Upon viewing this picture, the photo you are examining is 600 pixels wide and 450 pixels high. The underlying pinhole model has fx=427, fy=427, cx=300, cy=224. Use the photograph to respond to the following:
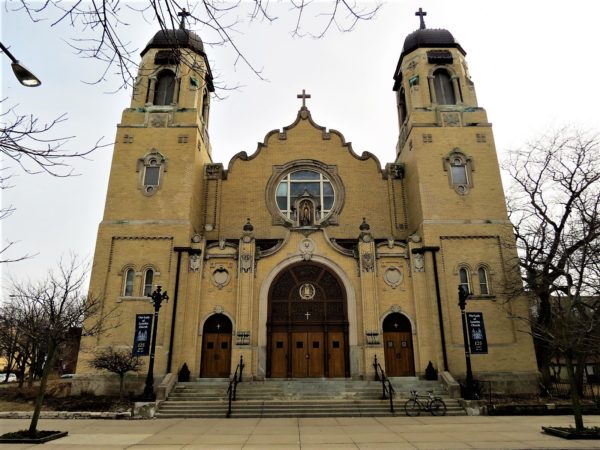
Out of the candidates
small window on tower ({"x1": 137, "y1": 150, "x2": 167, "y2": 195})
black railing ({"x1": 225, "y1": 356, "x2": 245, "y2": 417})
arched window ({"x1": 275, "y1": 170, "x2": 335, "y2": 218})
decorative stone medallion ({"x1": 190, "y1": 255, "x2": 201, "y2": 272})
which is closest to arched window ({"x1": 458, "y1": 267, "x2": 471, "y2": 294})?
arched window ({"x1": 275, "y1": 170, "x2": 335, "y2": 218})

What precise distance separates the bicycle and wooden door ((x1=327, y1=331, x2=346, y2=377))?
403 centimetres

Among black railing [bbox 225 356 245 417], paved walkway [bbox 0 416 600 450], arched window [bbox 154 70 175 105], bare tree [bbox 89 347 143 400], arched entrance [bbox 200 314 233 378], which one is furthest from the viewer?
arched window [bbox 154 70 175 105]

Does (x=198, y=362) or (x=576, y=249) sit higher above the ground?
(x=576, y=249)

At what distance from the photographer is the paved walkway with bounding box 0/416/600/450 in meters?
9.29

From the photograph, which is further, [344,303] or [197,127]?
[197,127]

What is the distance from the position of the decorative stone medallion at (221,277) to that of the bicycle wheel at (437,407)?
10.0 m

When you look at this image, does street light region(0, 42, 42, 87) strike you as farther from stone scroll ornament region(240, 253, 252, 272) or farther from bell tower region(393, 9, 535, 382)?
bell tower region(393, 9, 535, 382)

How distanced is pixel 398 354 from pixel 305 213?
813 centimetres

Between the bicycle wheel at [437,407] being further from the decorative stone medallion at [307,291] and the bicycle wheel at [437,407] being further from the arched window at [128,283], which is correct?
the arched window at [128,283]

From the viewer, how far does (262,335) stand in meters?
19.0

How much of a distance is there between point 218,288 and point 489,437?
12901 millimetres

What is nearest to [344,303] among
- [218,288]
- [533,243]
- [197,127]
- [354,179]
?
[218,288]

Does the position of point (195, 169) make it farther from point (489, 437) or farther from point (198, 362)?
point (489, 437)

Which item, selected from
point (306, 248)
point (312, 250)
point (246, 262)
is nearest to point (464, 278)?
point (312, 250)
